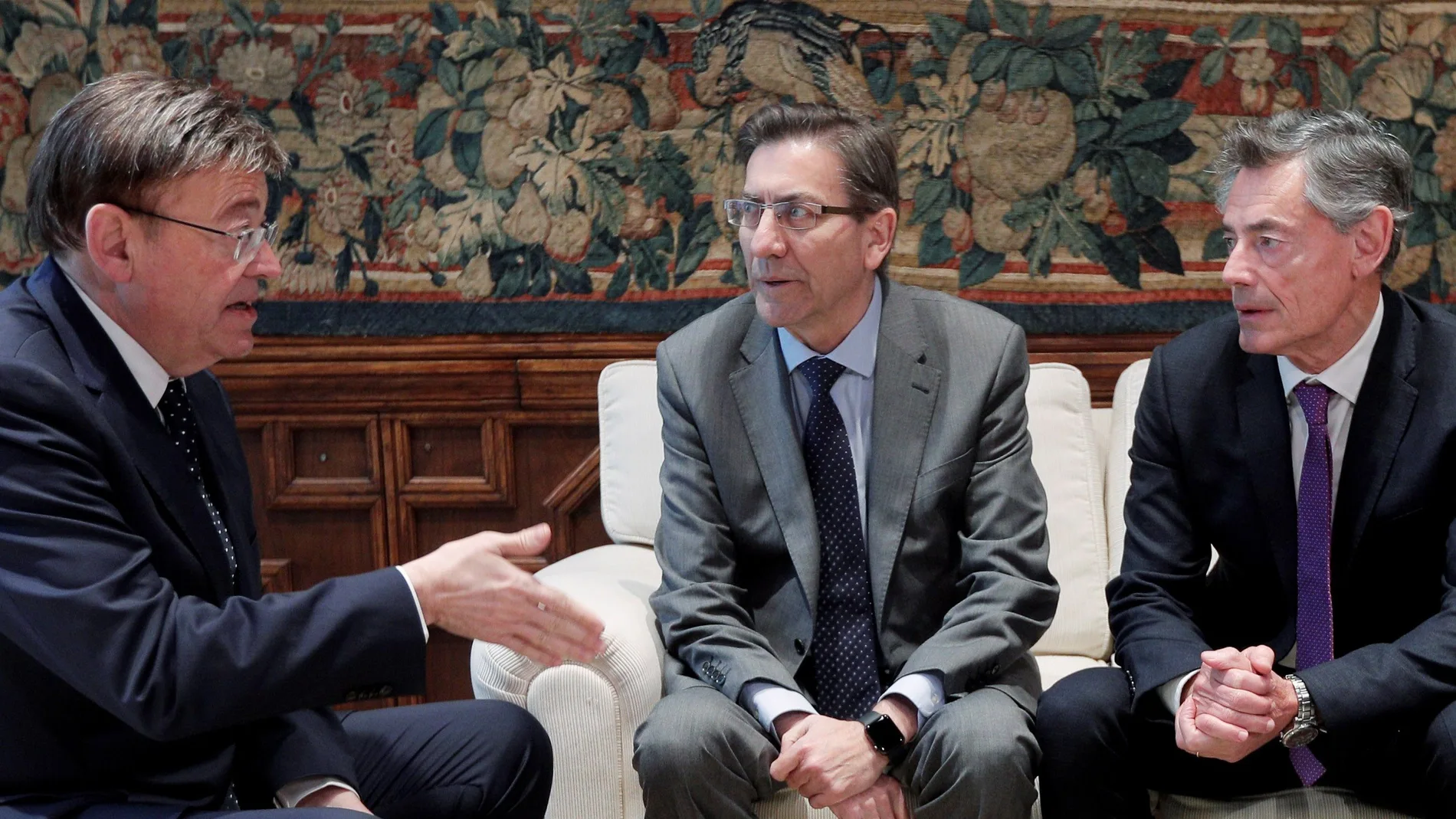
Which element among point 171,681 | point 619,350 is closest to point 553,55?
point 619,350

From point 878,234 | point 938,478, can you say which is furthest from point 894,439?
point 878,234

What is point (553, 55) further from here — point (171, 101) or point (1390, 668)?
point (1390, 668)

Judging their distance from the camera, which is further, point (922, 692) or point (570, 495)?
point (570, 495)

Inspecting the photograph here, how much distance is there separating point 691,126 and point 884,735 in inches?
69.3

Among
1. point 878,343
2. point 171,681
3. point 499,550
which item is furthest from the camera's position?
point 878,343

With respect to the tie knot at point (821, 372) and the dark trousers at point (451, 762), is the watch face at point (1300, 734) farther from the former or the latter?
the dark trousers at point (451, 762)

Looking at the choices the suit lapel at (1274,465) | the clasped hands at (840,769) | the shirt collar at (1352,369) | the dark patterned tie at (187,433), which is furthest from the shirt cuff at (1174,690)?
the dark patterned tie at (187,433)

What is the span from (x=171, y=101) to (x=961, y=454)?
57.8 inches

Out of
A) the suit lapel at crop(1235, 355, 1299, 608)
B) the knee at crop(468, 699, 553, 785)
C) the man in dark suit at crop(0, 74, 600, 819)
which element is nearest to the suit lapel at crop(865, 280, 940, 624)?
the suit lapel at crop(1235, 355, 1299, 608)

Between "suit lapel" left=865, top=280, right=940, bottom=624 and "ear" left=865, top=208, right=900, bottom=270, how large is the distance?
0.14 meters

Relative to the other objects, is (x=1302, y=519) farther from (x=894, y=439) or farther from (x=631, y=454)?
(x=631, y=454)

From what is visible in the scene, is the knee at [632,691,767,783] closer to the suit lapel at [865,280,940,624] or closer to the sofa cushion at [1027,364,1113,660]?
the suit lapel at [865,280,940,624]

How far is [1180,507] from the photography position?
250 centimetres

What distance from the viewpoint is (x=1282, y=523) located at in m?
2.38
